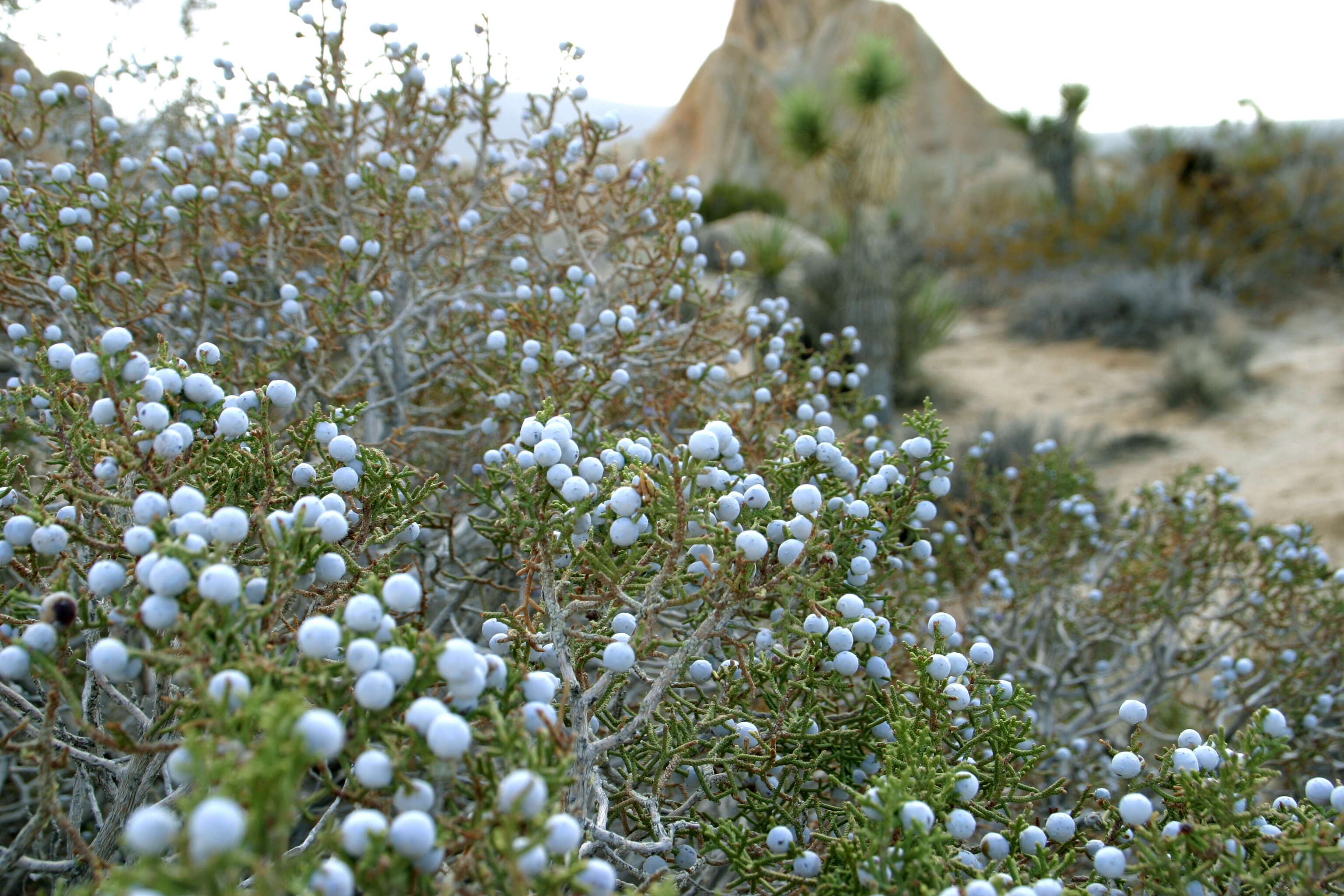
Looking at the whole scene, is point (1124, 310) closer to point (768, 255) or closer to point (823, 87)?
point (768, 255)

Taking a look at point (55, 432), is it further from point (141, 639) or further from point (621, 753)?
point (621, 753)

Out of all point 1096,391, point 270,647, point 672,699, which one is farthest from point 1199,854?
point 1096,391

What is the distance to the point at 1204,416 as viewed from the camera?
8.87 metres

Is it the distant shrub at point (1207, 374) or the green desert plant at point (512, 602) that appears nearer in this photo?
the green desert plant at point (512, 602)

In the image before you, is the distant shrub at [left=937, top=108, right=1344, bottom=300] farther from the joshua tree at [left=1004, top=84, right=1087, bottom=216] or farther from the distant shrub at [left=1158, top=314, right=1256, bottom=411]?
the distant shrub at [left=1158, top=314, right=1256, bottom=411]

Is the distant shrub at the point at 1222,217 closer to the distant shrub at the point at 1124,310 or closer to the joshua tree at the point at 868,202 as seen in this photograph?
the distant shrub at the point at 1124,310

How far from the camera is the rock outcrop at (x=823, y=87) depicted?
87.1ft

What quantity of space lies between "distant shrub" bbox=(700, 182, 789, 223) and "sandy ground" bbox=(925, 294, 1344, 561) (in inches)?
255

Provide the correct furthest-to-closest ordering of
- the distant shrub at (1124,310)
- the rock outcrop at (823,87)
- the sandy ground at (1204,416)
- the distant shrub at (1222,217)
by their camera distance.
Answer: the rock outcrop at (823,87) → the distant shrub at (1222,217) → the distant shrub at (1124,310) → the sandy ground at (1204,416)

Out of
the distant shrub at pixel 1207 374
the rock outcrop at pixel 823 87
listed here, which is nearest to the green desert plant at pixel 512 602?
the distant shrub at pixel 1207 374

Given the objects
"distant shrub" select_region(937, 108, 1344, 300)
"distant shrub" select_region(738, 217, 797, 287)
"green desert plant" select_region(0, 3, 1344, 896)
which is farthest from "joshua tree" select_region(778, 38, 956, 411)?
"green desert plant" select_region(0, 3, 1344, 896)

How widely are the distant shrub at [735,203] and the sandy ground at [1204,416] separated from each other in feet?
21.3

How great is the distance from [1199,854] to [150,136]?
231 inches

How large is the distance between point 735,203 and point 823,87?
11404 mm
